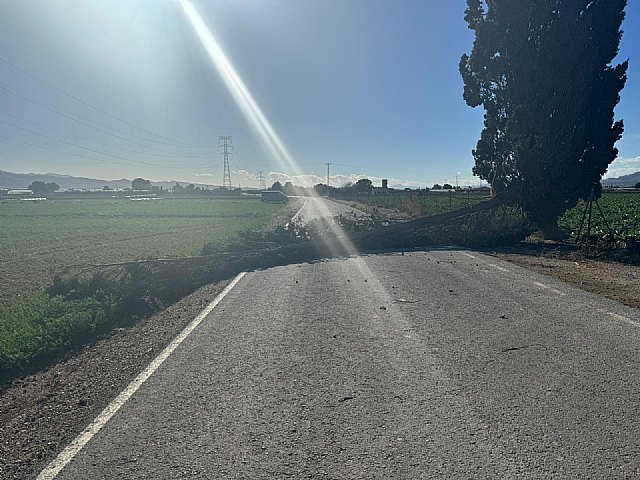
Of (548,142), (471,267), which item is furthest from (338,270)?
(548,142)

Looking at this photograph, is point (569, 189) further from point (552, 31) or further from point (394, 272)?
point (394, 272)

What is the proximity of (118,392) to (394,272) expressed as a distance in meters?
8.11

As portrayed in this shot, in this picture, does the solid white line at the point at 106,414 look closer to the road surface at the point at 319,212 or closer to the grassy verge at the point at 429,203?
the road surface at the point at 319,212

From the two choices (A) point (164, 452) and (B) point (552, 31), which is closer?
(A) point (164, 452)

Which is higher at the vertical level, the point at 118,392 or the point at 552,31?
the point at 552,31

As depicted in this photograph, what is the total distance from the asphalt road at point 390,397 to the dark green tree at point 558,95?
1108cm

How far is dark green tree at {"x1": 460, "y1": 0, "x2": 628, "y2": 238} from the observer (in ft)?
57.0

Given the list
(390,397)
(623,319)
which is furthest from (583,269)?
(390,397)

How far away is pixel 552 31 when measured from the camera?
17797mm

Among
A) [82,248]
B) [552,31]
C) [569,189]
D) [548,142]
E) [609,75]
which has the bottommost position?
[82,248]

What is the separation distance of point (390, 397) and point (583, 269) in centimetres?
1002

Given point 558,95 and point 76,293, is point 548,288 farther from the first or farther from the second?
point 558,95

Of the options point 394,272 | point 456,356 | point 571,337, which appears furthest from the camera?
point 394,272

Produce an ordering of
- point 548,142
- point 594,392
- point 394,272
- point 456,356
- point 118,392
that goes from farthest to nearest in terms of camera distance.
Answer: point 548,142 < point 394,272 < point 456,356 < point 118,392 < point 594,392
